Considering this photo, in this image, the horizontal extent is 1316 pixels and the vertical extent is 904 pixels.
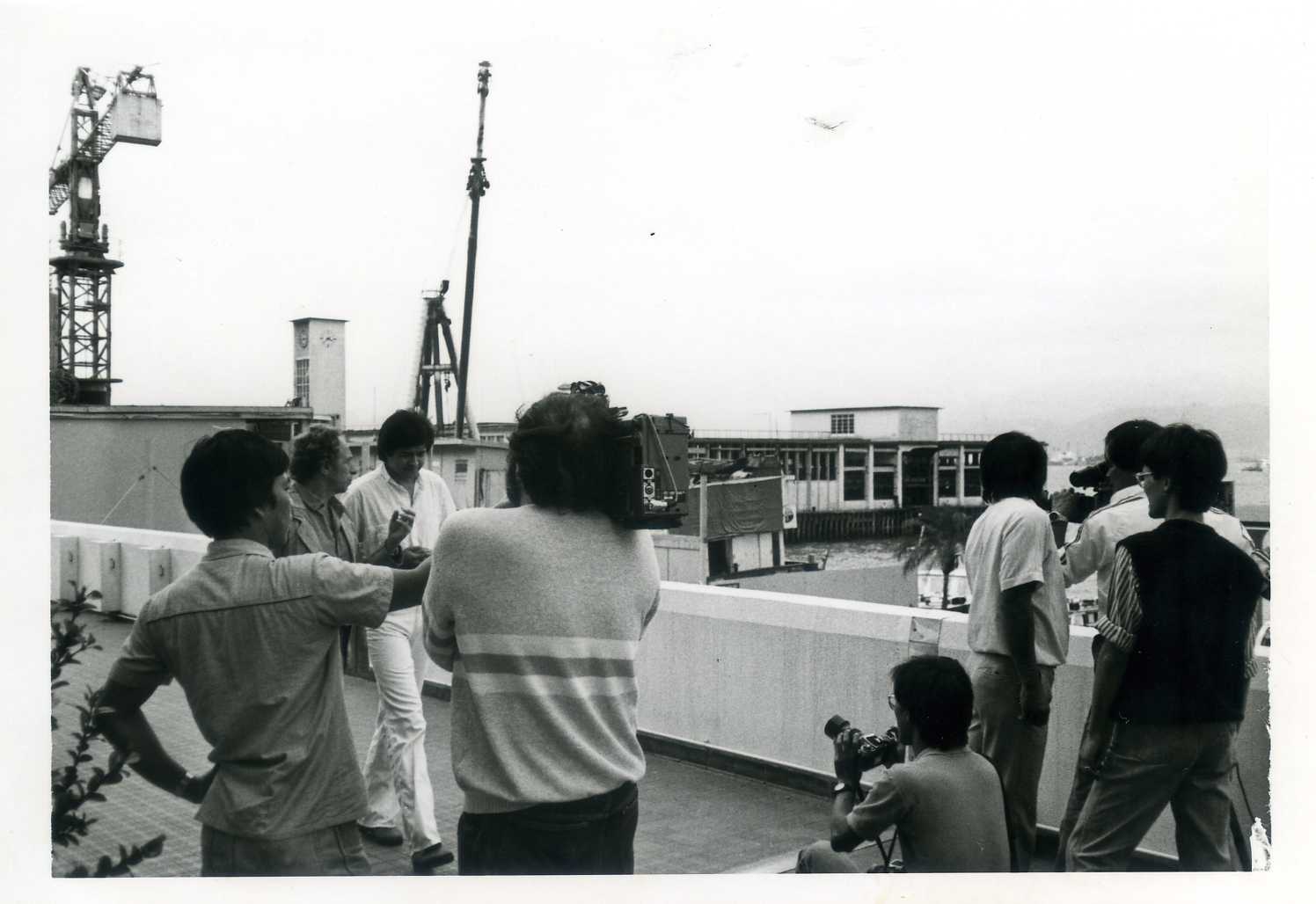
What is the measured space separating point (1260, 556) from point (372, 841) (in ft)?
10.0

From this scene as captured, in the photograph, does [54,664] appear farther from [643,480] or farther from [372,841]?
[372,841]

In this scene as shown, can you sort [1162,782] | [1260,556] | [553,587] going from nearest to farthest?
[553,587] < [1162,782] < [1260,556]

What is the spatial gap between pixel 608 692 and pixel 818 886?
134cm

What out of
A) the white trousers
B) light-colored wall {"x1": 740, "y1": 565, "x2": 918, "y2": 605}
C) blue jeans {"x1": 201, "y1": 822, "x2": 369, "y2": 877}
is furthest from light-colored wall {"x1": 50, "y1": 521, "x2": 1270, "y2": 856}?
light-colored wall {"x1": 740, "y1": 565, "x2": 918, "y2": 605}

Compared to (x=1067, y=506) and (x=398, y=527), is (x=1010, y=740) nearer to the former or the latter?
(x=1067, y=506)

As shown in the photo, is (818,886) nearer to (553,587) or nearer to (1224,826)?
(1224,826)

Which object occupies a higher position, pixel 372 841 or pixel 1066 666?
pixel 1066 666

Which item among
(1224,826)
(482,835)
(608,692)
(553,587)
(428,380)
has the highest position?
(428,380)

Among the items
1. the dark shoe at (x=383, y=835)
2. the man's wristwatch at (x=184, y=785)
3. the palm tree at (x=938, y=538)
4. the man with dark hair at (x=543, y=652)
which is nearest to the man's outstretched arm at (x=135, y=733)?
the man's wristwatch at (x=184, y=785)

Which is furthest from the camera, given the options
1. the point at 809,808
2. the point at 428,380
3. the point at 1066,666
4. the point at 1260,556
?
the point at 428,380

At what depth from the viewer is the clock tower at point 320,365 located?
493cm

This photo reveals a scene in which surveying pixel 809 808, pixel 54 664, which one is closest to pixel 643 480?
pixel 54 664

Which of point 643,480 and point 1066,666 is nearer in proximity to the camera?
point 643,480

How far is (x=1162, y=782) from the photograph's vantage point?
10.3ft
